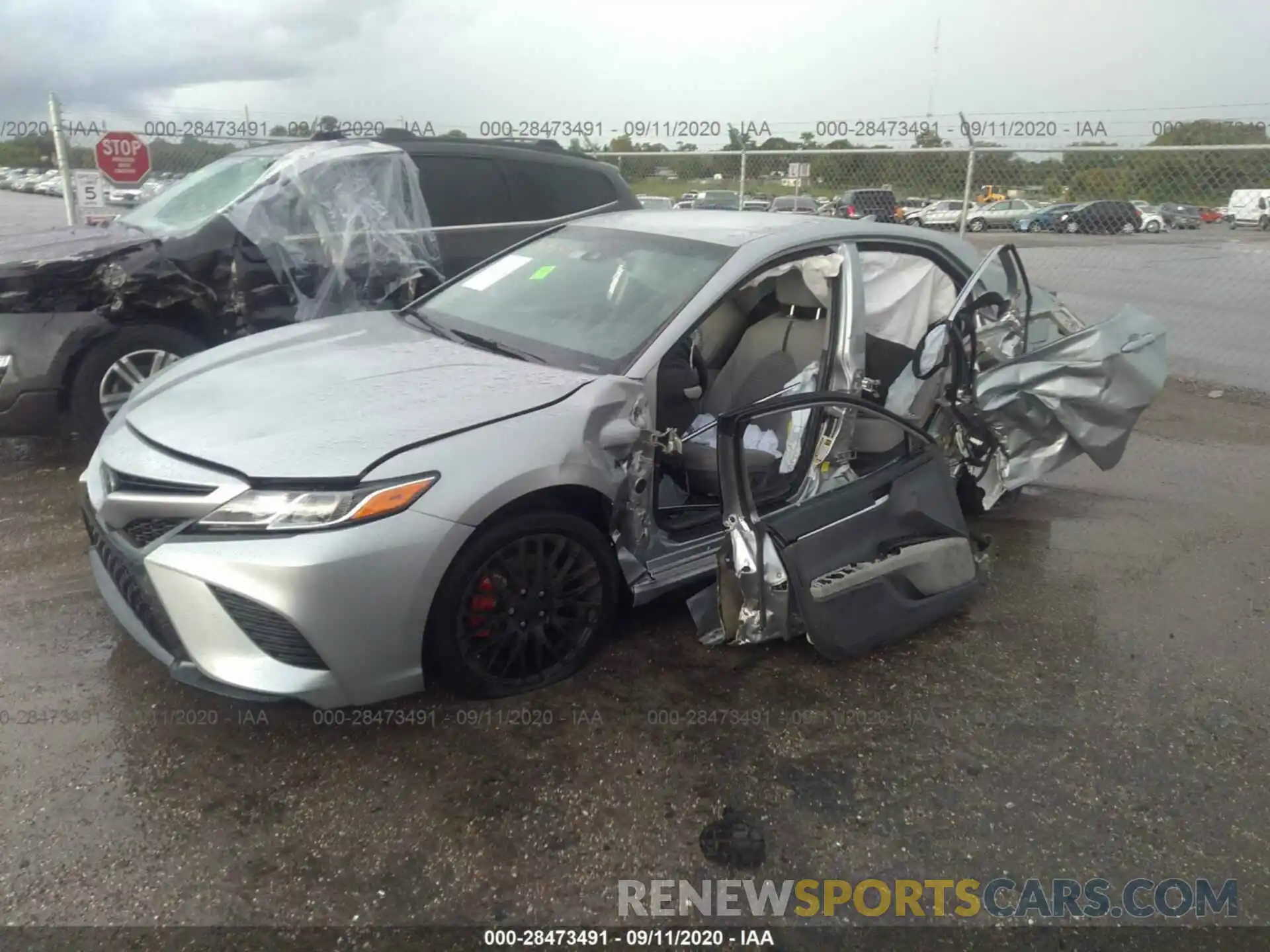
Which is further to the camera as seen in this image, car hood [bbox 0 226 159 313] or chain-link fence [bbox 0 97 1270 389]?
chain-link fence [bbox 0 97 1270 389]

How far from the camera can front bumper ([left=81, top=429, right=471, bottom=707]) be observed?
2.51m

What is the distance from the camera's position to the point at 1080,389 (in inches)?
168

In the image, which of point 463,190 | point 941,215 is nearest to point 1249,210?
point 941,215

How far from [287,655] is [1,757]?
98 cm

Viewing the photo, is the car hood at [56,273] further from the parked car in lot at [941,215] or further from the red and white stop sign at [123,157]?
the parked car in lot at [941,215]

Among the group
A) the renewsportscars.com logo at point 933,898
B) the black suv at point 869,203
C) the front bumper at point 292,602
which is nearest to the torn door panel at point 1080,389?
the renewsportscars.com logo at point 933,898

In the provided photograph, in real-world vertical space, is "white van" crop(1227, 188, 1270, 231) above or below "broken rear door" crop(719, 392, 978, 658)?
above

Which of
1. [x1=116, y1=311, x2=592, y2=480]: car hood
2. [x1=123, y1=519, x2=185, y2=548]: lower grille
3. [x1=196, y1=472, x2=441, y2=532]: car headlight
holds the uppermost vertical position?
[x1=116, y1=311, x2=592, y2=480]: car hood

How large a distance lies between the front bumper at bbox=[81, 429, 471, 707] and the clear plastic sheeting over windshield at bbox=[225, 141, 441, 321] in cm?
332

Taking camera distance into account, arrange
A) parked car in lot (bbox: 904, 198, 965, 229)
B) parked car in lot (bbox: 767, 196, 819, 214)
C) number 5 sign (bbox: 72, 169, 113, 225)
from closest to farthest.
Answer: number 5 sign (bbox: 72, 169, 113, 225) < parked car in lot (bbox: 904, 198, 965, 229) < parked car in lot (bbox: 767, 196, 819, 214)

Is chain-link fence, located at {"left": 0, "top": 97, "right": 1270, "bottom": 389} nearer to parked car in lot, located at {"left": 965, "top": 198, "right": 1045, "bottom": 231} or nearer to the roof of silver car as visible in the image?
parked car in lot, located at {"left": 965, "top": 198, "right": 1045, "bottom": 231}

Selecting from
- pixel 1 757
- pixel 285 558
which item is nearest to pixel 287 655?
pixel 285 558

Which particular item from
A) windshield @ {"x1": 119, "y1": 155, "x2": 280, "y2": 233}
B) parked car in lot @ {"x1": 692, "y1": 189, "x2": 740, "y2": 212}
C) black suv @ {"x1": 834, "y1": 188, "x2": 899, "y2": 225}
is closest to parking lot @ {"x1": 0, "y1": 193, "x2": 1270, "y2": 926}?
windshield @ {"x1": 119, "y1": 155, "x2": 280, "y2": 233}

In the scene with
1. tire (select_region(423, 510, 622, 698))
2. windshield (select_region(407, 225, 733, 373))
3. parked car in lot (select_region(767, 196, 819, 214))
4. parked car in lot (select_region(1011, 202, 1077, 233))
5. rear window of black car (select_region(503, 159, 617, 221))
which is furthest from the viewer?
parked car in lot (select_region(767, 196, 819, 214))
